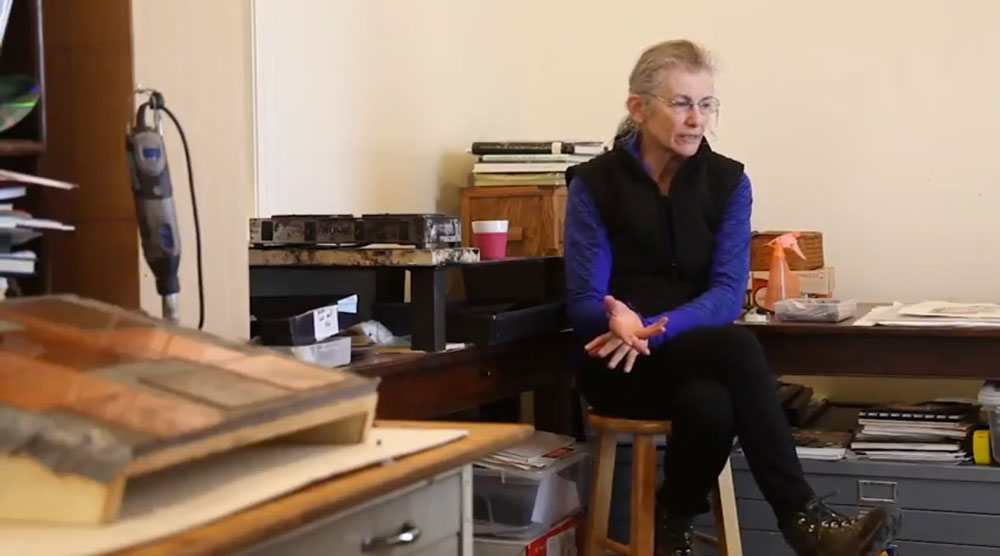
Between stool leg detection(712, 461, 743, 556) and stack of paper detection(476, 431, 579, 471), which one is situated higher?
stack of paper detection(476, 431, 579, 471)

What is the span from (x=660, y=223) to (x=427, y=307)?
0.58 meters

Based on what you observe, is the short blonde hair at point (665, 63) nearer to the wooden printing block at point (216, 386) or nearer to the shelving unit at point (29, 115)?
the shelving unit at point (29, 115)

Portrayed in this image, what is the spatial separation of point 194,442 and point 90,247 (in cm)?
69

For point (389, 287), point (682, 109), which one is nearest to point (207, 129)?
point (389, 287)

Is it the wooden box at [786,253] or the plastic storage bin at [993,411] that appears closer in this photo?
the plastic storage bin at [993,411]

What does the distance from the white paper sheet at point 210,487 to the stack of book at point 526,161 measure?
1856 millimetres

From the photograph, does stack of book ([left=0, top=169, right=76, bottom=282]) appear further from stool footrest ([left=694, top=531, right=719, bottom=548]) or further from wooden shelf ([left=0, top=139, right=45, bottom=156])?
stool footrest ([left=694, top=531, right=719, bottom=548])

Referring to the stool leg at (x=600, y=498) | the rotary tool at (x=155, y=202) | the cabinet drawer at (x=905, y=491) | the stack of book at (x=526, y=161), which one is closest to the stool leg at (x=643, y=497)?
the stool leg at (x=600, y=498)

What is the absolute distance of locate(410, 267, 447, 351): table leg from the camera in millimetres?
2119

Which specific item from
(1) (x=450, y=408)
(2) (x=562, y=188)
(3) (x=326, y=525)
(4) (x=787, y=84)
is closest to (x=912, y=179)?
(4) (x=787, y=84)

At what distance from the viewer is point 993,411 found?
8.41 ft

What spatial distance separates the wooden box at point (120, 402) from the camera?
2.89 ft

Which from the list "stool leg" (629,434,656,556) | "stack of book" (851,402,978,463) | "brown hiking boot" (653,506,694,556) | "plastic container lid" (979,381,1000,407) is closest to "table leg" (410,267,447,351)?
"stool leg" (629,434,656,556)

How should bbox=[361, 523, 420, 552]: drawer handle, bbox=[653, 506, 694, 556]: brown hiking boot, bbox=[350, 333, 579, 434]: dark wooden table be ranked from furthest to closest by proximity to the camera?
bbox=[653, 506, 694, 556]: brown hiking boot
bbox=[350, 333, 579, 434]: dark wooden table
bbox=[361, 523, 420, 552]: drawer handle
